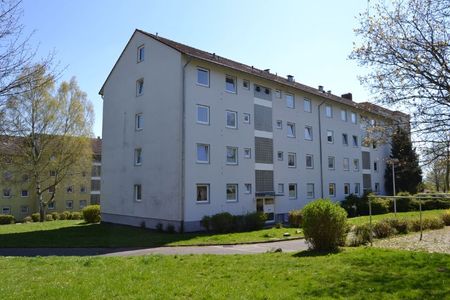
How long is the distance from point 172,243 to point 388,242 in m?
9.39

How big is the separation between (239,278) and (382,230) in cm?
1021

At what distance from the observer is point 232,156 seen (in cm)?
2792

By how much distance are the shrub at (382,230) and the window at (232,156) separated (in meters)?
12.6

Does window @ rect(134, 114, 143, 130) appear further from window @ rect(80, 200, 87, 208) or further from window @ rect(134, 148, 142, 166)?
window @ rect(80, 200, 87, 208)

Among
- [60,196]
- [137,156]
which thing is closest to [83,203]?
[60,196]

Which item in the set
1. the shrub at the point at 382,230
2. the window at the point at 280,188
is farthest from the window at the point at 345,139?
the shrub at the point at 382,230

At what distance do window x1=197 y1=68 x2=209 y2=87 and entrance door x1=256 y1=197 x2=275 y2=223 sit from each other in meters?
9.17

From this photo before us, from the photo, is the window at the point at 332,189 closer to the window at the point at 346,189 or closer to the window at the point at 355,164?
the window at the point at 346,189

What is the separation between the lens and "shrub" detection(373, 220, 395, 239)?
53.3 feet

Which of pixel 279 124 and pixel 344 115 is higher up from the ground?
pixel 344 115

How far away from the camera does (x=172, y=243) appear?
1864 centimetres

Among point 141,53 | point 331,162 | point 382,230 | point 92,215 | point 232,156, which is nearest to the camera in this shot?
point 382,230

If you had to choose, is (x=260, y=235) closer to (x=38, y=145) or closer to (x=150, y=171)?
(x=150, y=171)

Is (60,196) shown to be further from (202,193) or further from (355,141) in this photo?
(355,141)
